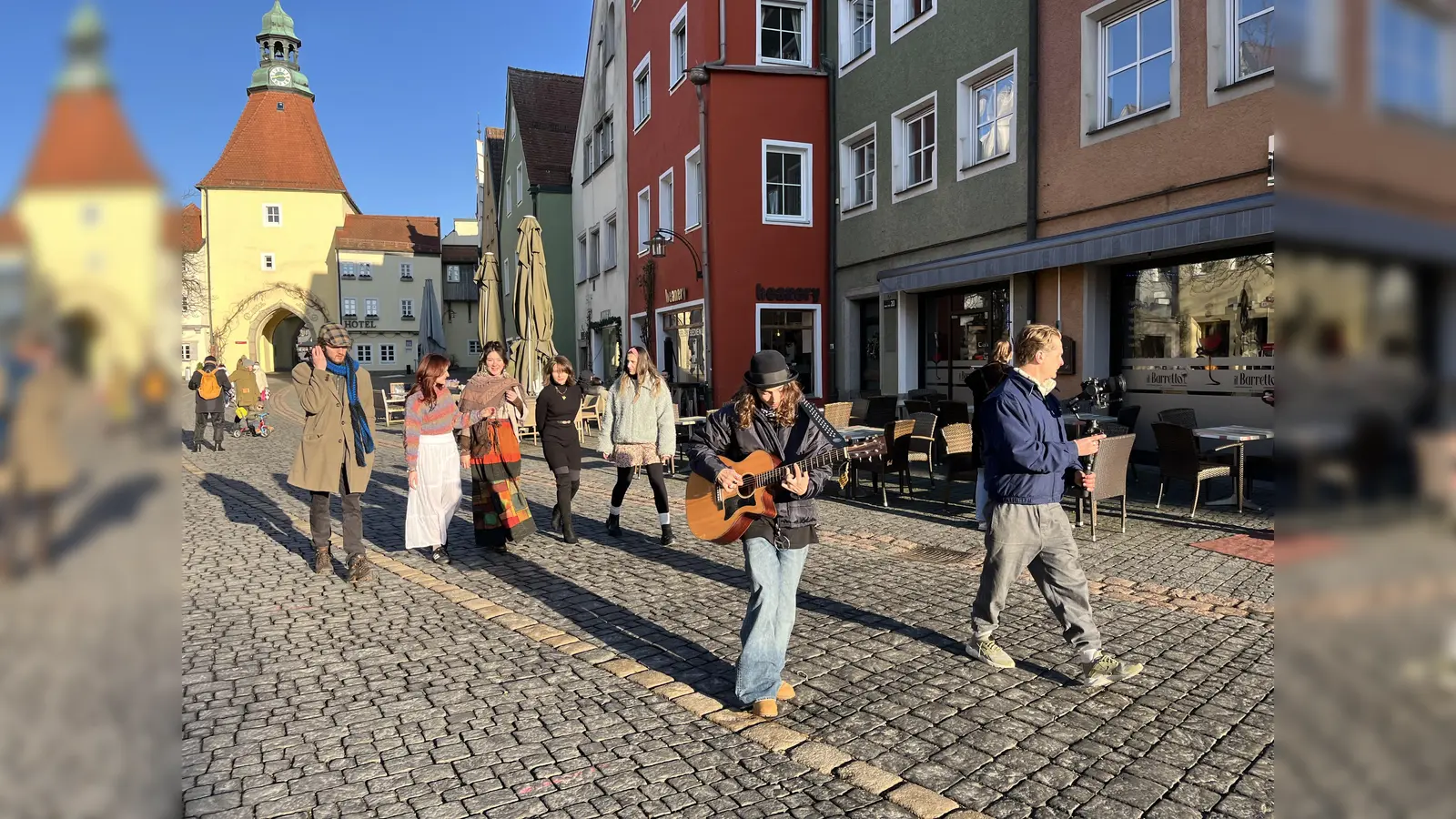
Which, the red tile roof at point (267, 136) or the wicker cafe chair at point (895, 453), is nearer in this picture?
the red tile roof at point (267, 136)

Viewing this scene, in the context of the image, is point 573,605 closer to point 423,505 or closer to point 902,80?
point 423,505

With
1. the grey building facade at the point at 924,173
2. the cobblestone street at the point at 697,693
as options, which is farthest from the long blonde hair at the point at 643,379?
the grey building facade at the point at 924,173

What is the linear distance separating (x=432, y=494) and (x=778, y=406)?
13.5 ft

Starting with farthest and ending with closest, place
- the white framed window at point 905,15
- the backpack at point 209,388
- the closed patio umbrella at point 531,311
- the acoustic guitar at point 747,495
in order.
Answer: the closed patio umbrella at point 531,311, the backpack at point 209,388, the white framed window at point 905,15, the acoustic guitar at point 747,495

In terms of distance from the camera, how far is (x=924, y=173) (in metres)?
14.3

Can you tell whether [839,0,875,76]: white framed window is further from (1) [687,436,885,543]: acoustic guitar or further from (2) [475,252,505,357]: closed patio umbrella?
(1) [687,436,885,543]: acoustic guitar

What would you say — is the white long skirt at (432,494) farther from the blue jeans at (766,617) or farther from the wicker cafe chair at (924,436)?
the wicker cafe chair at (924,436)

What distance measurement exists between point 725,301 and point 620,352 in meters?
4.47

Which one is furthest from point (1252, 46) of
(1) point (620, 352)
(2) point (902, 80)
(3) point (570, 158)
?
(3) point (570, 158)

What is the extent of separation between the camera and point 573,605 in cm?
584

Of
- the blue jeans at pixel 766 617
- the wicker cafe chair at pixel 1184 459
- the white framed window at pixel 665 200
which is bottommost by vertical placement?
the blue jeans at pixel 766 617

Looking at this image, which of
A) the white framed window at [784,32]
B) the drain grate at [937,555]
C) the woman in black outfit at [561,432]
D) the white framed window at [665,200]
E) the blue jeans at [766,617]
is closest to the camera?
the blue jeans at [766,617]

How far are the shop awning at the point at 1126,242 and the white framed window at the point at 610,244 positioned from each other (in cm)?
1204

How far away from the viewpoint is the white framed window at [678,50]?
61.4 ft
